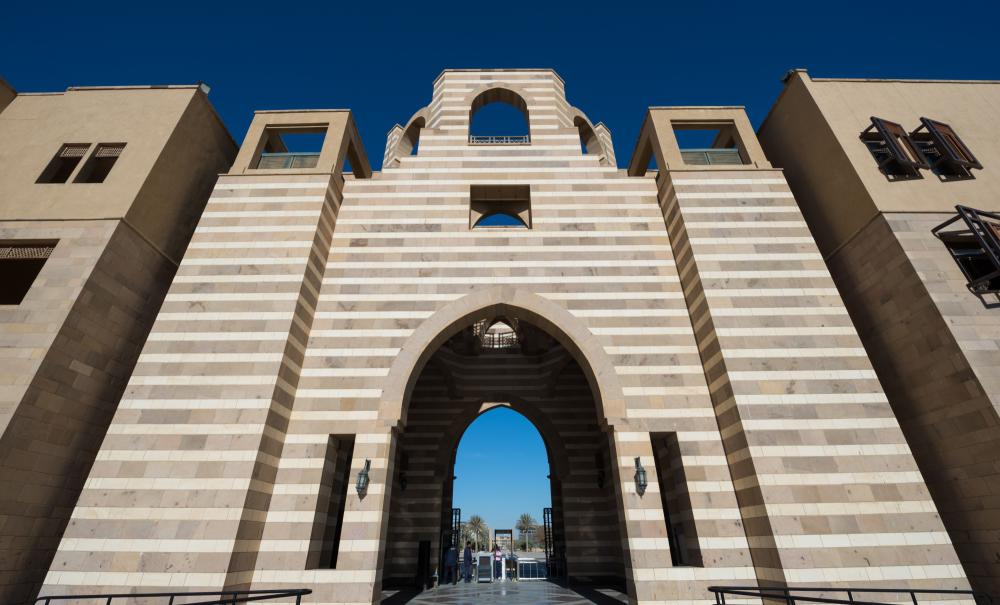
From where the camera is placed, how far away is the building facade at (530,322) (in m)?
8.11

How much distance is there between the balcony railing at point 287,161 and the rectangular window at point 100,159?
137 inches

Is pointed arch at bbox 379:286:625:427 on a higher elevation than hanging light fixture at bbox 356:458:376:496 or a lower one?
higher

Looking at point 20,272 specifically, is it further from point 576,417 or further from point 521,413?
point 576,417

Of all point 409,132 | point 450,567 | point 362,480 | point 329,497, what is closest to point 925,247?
point 362,480

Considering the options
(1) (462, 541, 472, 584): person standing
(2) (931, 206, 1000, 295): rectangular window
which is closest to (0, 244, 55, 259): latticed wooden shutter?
(1) (462, 541, 472, 584): person standing

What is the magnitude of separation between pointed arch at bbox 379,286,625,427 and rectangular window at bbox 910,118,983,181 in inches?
401

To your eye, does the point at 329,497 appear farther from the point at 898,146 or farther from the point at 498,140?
the point at 898,146

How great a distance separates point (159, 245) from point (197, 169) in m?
3.08

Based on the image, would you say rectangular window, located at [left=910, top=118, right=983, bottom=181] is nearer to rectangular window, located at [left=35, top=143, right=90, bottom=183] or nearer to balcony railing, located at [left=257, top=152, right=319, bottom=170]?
balcony railing, located at [left=257, top=152, right=319, bottom=170]

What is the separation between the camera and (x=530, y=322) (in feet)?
38.3

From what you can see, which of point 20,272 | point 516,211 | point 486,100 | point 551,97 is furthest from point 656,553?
point 20,272

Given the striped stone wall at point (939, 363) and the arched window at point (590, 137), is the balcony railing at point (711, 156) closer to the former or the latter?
the striped stone wall at point (939, 363)

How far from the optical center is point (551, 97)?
15.6 meters

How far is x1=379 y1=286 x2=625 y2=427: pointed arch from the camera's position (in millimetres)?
10008
